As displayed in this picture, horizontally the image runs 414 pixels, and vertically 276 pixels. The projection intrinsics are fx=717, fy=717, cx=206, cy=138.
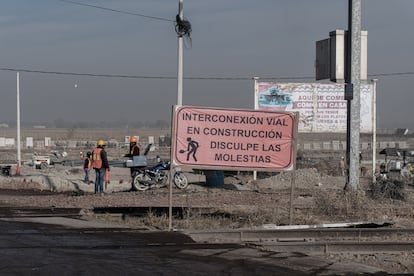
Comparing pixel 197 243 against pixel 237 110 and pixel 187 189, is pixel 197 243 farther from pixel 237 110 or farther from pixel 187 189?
pixel 187 189

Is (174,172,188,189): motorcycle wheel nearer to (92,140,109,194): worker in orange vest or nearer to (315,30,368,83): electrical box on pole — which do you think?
(92,140,109,194): worker in orange vest

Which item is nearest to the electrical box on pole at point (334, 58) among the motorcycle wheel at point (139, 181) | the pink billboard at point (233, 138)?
the pink billboard at point (233, 138)

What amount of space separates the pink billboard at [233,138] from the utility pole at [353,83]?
5445 mm

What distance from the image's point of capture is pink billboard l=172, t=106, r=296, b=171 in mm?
14422

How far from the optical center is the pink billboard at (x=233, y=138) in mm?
14422

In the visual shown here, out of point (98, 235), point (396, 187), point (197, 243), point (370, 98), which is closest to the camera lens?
point (197, 243)

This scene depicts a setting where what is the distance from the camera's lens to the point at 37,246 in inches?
464

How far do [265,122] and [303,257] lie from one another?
431cm

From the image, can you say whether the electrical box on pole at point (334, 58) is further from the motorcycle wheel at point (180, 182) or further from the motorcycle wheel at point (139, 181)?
the motorcycle wheel at point (139, 181)

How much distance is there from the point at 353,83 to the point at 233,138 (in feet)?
21.2

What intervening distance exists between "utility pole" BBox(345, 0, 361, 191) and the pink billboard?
5.45 meters

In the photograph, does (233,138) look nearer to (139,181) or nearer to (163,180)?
(139,181)

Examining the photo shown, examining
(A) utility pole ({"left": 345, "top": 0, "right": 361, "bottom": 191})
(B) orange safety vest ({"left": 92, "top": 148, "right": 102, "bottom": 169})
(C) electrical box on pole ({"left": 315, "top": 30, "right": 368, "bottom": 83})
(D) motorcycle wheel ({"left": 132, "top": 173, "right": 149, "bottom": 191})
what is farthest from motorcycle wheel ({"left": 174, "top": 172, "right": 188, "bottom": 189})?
(A) utility pole ({"left": 345, "top": 0, "right": 361, "bottom": 191})

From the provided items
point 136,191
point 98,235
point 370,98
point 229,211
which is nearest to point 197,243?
point 98,235
